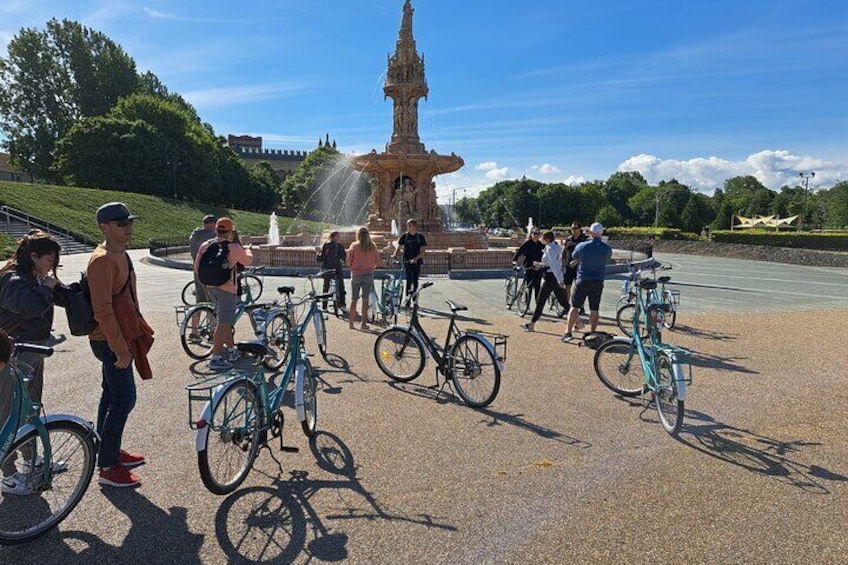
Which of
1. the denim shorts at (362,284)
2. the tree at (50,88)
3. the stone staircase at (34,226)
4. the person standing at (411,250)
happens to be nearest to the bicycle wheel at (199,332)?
the denim shorts at (362,284)

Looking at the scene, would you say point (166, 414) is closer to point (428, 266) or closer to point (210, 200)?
point (428, 266)

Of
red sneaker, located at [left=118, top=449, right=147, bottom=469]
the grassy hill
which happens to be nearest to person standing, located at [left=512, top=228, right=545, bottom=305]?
red sneaker, located at [left=118, top=449, right=147, bottom=469]

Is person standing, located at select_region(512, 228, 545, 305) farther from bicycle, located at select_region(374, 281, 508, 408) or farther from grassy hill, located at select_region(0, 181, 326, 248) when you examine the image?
grassy hill, located at select_region(0, 181, 326, 248)

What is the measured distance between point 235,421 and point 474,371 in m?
2.75

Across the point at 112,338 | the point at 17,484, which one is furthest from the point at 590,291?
the point at 17,484

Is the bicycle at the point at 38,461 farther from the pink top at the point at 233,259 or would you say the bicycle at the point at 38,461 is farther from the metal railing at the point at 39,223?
the metal railing at the point at 39,223

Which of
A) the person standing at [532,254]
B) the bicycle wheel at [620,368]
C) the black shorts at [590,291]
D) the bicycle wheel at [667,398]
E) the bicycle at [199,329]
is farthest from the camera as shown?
the person standing at [532,254]

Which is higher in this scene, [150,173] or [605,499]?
[150,173]

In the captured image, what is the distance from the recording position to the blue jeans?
3953mm

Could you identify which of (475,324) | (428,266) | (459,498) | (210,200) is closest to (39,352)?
(459,498)

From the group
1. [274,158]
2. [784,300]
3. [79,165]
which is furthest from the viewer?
[274,158]

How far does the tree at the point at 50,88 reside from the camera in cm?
5722

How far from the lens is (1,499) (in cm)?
366

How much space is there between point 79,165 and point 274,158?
100597 mm
